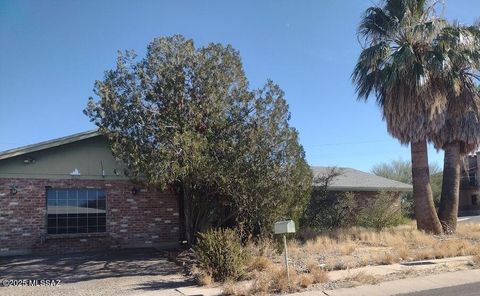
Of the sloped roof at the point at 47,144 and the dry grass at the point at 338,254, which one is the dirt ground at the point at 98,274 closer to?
the dry grass at the point at 338,254

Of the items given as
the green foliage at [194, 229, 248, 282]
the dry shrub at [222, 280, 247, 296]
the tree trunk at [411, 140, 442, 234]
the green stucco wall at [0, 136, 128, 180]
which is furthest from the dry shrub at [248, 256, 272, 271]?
the tree trunk at [411, 140, 442, 234]

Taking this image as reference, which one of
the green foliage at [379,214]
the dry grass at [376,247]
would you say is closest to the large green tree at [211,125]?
the dry grass at [376,247]

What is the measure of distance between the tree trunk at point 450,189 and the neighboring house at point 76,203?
12101 millimetres

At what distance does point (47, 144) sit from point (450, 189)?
17371mm

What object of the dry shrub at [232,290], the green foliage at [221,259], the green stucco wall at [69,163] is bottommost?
the dry shrub at [232,290]

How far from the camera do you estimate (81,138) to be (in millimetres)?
17812

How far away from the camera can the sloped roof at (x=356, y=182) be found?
989 inches

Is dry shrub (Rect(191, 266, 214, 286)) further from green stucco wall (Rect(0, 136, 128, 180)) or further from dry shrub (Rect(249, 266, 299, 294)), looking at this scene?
green stucco wall (Rect(0, 136, 128, 180))

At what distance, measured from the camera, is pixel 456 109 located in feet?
72.4

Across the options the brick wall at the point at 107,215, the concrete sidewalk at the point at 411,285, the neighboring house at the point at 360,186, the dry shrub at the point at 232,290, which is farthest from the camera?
the neighboring house at the point at 360,186

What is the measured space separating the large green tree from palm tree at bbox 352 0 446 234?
748 cm

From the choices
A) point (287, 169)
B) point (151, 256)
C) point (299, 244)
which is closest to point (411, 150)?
point (299, 244)

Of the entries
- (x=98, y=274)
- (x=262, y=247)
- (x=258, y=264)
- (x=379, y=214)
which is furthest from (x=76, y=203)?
(x=379, y=214)

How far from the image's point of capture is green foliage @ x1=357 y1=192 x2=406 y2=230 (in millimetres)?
23359
